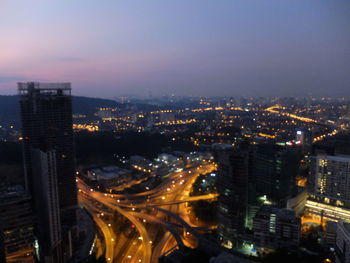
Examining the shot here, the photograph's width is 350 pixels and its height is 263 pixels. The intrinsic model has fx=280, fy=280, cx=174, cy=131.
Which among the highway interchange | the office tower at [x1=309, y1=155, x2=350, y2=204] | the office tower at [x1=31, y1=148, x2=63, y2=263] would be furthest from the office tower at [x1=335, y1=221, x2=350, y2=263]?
the office tower at [x1=31, y1=148, x2=63, y2=263]

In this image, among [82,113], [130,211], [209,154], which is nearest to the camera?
[130,211]

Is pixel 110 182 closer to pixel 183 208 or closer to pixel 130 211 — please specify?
pixel 130 211

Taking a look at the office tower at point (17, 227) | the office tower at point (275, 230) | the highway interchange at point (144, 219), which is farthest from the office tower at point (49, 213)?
the office tower at point (275, 230)

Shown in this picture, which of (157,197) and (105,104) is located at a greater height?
(105,104)

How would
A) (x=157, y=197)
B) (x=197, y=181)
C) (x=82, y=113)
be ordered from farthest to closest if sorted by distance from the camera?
(x=82, y=113), (x=197, y=181), (x=157, y=197)

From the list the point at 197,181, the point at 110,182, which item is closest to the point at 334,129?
the point at 197,181

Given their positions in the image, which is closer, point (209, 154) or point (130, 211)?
point (130, 211)

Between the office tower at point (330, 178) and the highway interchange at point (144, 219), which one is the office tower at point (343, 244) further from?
the office tower at point (330, 178)
